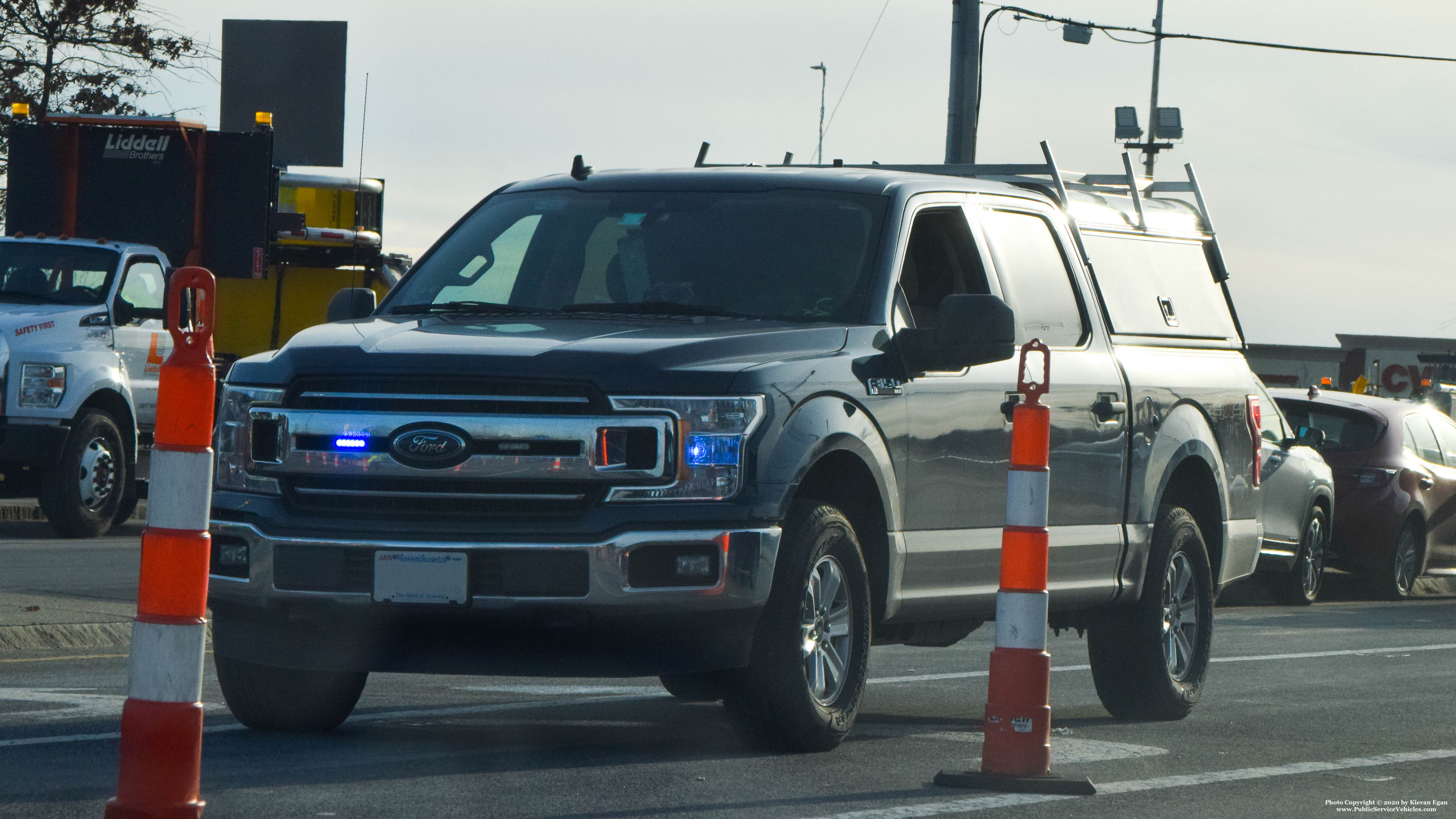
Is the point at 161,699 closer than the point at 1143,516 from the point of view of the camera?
Yes

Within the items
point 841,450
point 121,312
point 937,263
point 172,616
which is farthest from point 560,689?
point 121,312

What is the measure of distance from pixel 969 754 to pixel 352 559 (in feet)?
7.12

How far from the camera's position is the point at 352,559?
6465 millimetres

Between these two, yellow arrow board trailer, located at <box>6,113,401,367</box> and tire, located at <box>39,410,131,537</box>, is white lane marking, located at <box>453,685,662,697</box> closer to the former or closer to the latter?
tire, located at <box>39,410,131,537</box>

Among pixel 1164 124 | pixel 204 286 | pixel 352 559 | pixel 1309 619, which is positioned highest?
pixel 1164 124

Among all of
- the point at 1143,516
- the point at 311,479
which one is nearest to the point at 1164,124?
the point at 1143,516

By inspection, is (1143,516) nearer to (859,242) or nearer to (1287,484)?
(859,242)

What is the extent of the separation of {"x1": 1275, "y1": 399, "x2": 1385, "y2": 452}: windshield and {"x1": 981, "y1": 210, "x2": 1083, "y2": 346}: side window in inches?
357

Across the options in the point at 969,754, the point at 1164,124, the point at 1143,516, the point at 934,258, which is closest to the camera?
the point at 969,754

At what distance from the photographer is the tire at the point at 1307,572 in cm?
1625

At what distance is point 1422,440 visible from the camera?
17.9 m

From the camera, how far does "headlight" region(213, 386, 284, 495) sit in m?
6.73

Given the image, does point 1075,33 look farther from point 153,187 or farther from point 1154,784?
point 1154,784

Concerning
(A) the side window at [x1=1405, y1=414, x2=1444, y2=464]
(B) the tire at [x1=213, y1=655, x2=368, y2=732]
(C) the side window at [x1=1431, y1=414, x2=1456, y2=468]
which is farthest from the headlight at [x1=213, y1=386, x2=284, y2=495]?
(C) the side window at [x1=1431, y1=414, x2=1456, y2=468]
